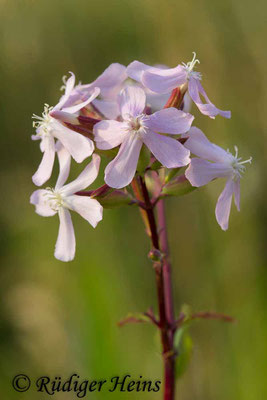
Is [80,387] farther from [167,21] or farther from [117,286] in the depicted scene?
[167,21]

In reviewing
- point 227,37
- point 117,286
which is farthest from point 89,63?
point 117,286

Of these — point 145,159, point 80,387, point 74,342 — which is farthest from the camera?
point 74,342

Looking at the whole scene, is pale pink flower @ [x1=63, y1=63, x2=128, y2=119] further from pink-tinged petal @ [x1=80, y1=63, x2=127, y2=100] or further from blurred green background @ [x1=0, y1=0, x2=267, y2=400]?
blurred green background @ [x1=0, y1=0, x2=267, y2=400]

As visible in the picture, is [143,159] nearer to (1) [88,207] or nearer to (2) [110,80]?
(1) [88,207]
